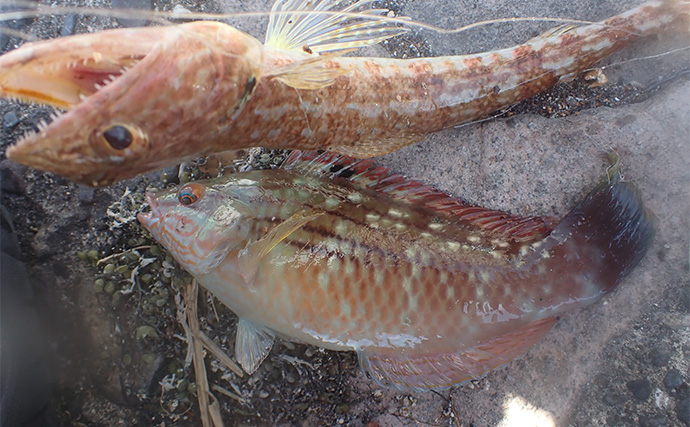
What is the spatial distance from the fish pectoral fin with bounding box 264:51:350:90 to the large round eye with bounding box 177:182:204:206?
0.82 m

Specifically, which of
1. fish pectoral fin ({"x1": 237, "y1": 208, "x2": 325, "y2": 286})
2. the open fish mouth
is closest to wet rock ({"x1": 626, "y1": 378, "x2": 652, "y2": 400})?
fish pectoral fin ({"x1": 237, "y1": 208, "x2": 325, "y2": 286})

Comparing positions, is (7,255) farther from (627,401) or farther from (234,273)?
(627,401)

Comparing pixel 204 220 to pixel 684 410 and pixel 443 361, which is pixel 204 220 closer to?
pixel 443 361

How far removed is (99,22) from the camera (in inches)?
128

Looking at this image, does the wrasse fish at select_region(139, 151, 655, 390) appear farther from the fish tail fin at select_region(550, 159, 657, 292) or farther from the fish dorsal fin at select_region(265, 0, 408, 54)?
the fish dorsal fin at select_region(265, 0, 408, 54)

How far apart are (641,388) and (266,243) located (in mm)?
2430

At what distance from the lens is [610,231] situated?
2738mm

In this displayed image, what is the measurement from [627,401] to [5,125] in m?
4.30

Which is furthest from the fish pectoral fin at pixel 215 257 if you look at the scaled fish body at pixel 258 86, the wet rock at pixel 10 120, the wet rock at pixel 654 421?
the wet rock at pixel 654 421

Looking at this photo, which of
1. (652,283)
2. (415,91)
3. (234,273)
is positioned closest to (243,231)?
(234,273)

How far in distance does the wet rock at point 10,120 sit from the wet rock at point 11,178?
223mm

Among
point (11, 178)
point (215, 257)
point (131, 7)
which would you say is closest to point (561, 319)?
point (215, 257)

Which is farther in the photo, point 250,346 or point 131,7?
point 131,7

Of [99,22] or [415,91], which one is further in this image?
[99,22]
